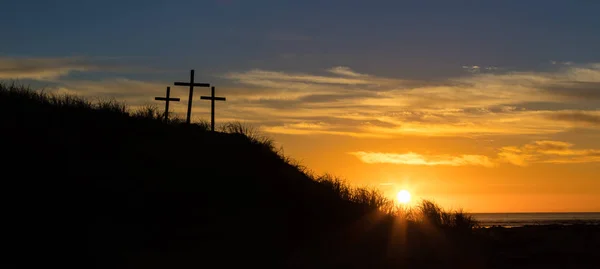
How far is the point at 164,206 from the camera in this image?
17.6 meters

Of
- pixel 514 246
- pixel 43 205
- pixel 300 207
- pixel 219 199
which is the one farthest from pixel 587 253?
pixel 43 205

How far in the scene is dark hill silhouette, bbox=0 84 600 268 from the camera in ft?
50.4

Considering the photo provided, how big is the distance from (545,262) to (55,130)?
1672 centimetres

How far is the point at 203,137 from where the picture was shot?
943 inches

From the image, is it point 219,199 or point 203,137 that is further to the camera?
point 203,137

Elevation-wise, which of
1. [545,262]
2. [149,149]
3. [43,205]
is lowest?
[545,262]

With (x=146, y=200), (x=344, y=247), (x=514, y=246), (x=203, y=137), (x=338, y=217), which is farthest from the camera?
(x=514, y=246)

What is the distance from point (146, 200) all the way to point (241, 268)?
358 cm

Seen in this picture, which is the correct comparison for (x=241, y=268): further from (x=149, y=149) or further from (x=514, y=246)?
(x=514, y=246)

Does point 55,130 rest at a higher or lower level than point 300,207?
higher

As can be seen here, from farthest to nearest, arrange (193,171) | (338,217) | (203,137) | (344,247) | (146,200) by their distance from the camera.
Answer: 1. (203,137)
2. (338,217)
3. (193,171)
4. (344,247)
5. (146,200)

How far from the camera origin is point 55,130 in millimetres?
19281

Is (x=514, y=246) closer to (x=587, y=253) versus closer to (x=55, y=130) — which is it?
(x=587, y=253)

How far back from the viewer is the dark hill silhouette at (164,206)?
15359 millimetres
